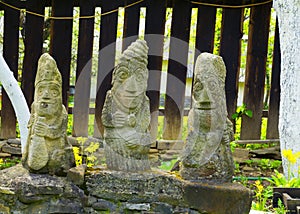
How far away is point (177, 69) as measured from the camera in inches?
311

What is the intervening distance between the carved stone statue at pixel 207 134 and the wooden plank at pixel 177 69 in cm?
329

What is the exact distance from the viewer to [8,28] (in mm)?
7762

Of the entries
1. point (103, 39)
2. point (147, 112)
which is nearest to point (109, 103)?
point (147, 112)

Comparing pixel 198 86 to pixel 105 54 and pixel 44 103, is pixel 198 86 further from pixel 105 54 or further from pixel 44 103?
pixel 105 54

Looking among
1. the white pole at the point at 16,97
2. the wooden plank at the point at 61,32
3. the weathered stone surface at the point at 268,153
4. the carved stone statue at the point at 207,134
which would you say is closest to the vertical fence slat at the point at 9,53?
the wooden plank at the point at 61,32

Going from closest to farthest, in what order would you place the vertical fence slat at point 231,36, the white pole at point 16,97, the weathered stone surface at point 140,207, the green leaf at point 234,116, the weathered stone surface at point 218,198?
the weathered stone surface at point 218,198 → the weathered stone surface at point 140,207 → the white pole at point 16,97 → the vertical fence slat at point 231,36 → the green leaf at point 234,116

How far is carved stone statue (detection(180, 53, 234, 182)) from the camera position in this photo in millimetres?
4500

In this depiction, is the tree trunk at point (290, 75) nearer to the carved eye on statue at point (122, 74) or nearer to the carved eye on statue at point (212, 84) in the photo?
the carved eye on statue at point (212, 84)

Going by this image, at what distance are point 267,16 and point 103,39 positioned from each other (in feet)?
7.49

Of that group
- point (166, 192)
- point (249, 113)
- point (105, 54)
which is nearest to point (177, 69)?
point (105, 54)

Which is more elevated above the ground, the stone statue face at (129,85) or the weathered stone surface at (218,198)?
the stone statue face at (129,85)

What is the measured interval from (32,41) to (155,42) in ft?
5.51

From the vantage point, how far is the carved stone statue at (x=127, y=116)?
15.1 ft

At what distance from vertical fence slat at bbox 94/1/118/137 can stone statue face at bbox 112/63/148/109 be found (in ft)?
10.4
